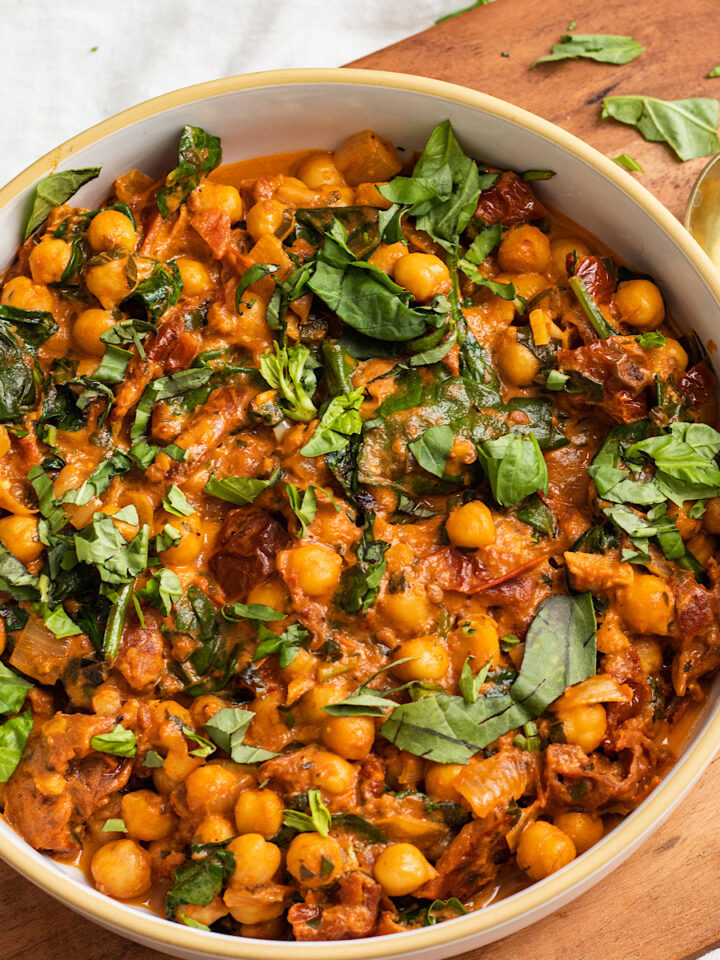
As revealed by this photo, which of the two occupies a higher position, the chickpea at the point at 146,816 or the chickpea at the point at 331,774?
the chickpea at the point at 331,774

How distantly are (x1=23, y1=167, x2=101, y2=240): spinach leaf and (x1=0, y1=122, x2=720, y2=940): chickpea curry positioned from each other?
1 cm

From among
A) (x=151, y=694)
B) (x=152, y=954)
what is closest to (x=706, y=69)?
(x=151, y=694)

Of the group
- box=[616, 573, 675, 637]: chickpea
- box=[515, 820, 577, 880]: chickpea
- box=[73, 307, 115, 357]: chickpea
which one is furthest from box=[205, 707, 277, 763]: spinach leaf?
box=[73, 307, 115, 357]: chickpea

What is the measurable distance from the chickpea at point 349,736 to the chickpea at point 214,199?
7.21 ft

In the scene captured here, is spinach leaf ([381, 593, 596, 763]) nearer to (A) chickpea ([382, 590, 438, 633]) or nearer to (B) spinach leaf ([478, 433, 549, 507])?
(A) chickpea ([382, 590, 438, 633])

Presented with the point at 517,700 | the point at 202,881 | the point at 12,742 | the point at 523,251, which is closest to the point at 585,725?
the point at 517,700

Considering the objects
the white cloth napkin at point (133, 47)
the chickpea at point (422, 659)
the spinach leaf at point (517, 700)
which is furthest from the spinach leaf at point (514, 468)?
the white cloth napkin at point (133, 47)

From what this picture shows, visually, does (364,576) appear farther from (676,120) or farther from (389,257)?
(676,120)

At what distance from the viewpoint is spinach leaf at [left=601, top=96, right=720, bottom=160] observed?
4.77 m

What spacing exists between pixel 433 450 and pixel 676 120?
2.13 meters

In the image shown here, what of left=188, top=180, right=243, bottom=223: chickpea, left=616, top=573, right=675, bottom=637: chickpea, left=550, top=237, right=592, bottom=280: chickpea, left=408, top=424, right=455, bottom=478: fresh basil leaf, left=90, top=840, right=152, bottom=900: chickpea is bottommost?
left=90, top=840, right=152, bottom=900: chickpea

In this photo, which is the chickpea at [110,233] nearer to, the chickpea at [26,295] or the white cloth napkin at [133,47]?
the chickpea at [26,295]

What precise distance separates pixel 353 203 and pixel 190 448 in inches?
51.3

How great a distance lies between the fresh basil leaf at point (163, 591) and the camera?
3914 mm
